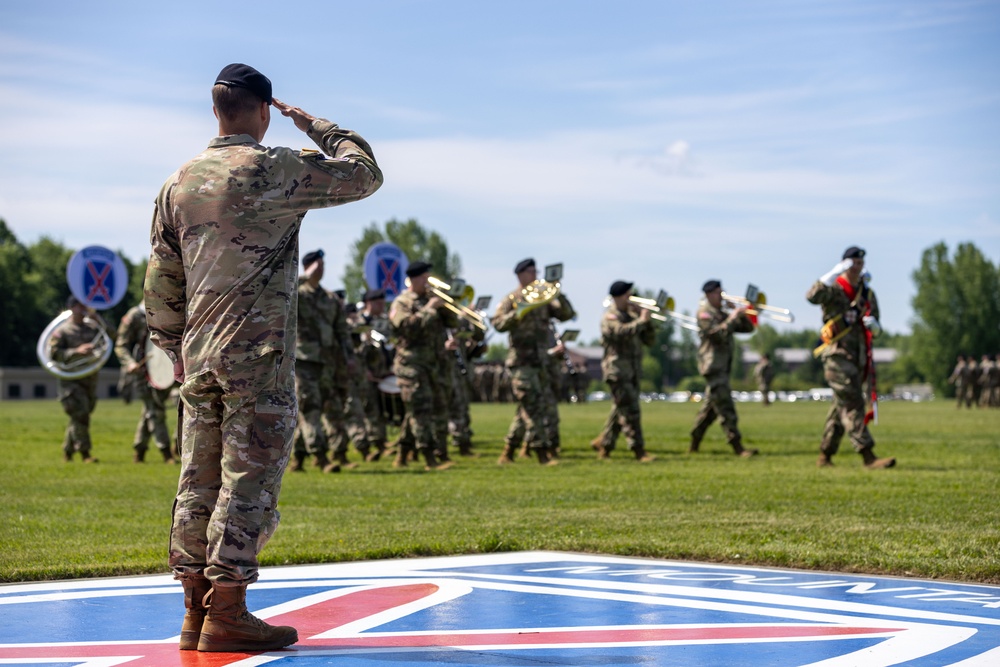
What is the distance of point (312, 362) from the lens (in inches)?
623

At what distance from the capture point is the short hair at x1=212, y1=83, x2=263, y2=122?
17.8ft

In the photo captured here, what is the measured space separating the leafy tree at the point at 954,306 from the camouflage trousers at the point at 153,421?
113890mm

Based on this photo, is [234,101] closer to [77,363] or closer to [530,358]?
[530,358]

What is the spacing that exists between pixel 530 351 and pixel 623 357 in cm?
208

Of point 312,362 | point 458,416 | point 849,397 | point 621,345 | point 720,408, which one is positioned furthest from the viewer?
point 458,416

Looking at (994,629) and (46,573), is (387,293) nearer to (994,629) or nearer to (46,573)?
(46,573)

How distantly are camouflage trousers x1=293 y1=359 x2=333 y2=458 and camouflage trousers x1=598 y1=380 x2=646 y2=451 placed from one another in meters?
4.64

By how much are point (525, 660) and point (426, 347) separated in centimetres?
1196

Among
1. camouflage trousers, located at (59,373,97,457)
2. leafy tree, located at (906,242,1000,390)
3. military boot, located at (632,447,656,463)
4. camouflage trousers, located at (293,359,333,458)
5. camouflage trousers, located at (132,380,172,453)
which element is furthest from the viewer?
leafy tree, located at (906,242,1000,390)

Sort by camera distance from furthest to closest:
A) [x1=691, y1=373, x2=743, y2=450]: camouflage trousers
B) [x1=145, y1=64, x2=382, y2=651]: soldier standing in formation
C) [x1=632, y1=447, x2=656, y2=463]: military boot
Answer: [x1=691, y1=373, x2=743, y2=450]: camouflage trousers, [x1=632, y1=447, x2=656, y2=463]: military boot, [x1=145, y1=64, x2=382, y2=651]: soldier standing in formation

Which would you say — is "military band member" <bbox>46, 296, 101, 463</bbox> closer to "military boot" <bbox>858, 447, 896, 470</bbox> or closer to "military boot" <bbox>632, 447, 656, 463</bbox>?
"military boot" <bbox>632, 447, 656, 463</bbox>

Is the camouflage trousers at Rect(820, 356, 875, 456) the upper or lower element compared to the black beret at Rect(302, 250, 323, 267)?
lower

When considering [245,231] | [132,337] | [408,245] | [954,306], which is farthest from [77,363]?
[954,306]

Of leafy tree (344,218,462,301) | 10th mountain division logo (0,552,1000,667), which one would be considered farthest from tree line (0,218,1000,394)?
10th mountain division logo (0,552,1000,667)
